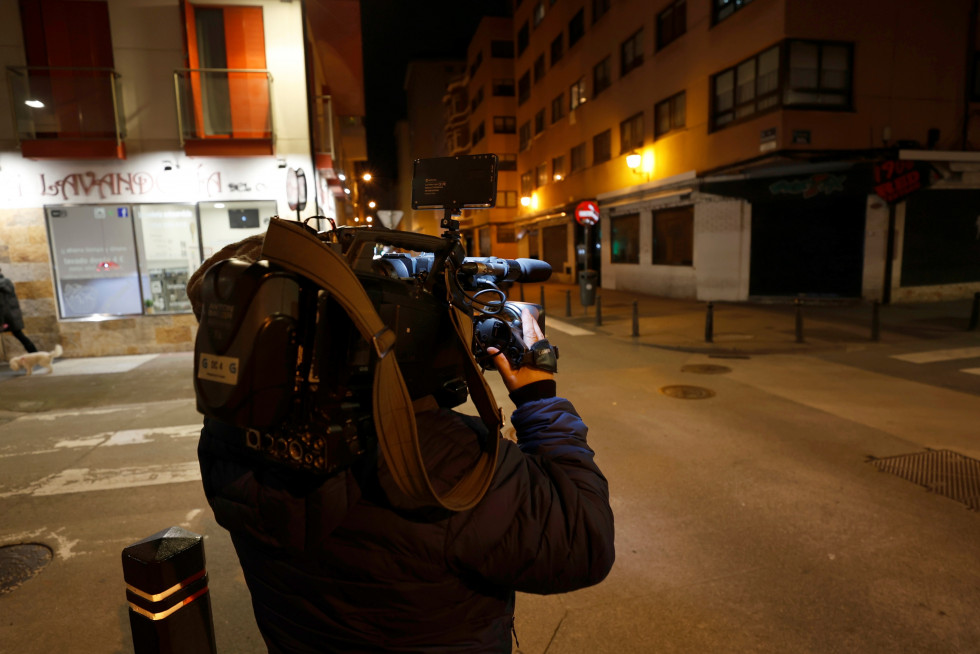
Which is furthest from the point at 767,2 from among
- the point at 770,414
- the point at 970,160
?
the point at 770,414

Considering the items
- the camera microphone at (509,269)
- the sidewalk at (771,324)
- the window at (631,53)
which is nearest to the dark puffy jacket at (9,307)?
the sidewalk at (771,324)

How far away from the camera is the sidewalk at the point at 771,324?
33.9ft

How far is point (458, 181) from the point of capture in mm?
2041

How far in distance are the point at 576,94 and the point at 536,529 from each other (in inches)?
1124

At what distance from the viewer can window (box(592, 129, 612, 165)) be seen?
23.4 meters

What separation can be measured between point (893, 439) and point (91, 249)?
1329 cm

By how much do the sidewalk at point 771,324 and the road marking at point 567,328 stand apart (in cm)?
21

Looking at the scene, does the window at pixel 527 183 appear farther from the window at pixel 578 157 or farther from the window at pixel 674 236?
the window at pixel 674 236

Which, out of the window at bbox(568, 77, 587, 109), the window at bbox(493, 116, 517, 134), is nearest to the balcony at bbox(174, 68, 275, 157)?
the window at bbox(568, 77, 587, 109)

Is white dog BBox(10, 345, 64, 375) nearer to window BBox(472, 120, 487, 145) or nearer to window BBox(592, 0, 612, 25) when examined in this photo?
window BBox(592, 0, 612, 25)

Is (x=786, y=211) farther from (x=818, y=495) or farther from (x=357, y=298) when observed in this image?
(x=357, y=298)

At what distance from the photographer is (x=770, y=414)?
6.29 m

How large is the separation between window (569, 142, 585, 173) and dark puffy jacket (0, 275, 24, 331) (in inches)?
867

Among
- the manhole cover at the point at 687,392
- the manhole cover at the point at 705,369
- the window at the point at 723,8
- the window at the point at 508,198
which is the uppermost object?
the window at the point at 723,8
